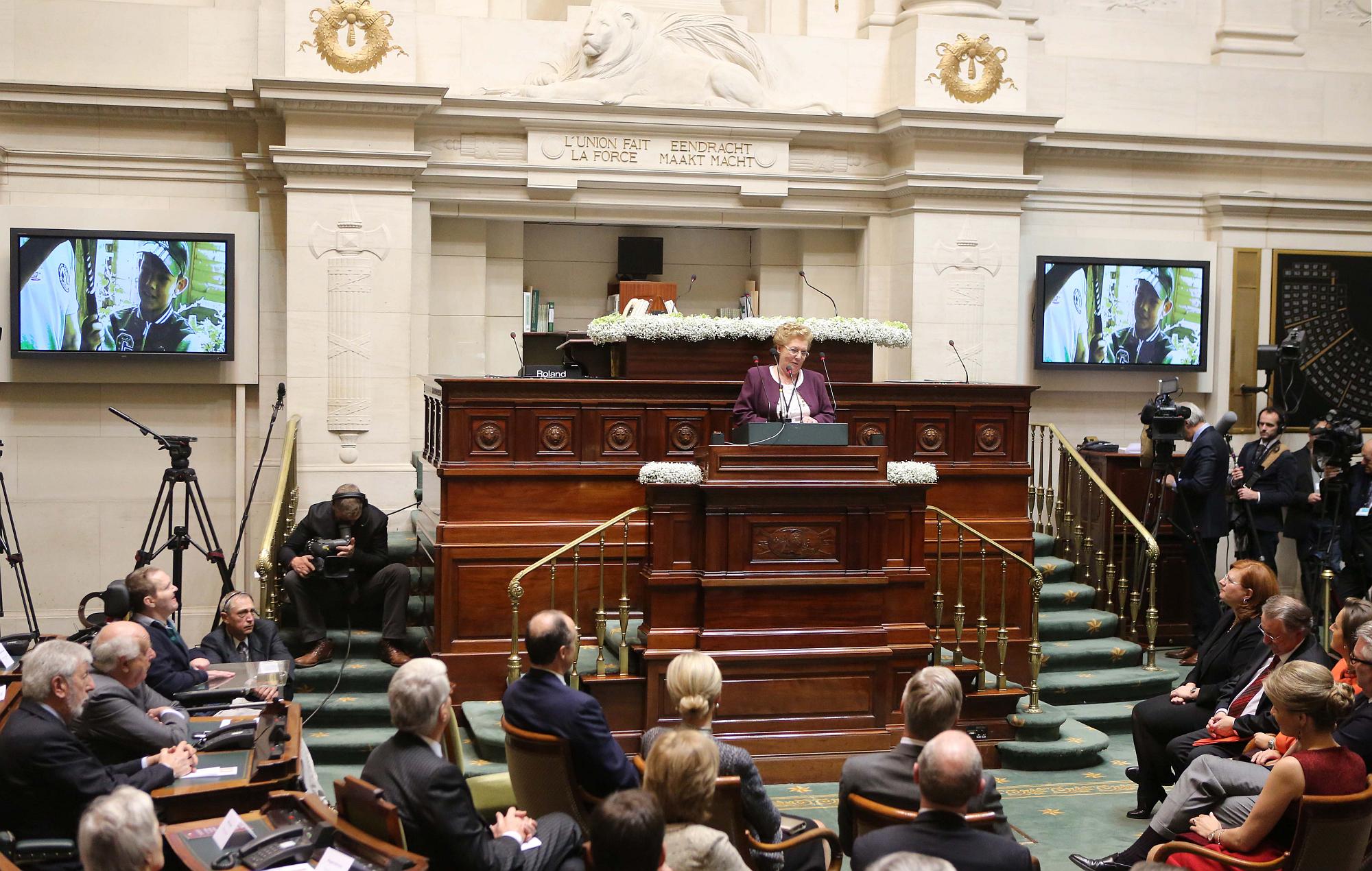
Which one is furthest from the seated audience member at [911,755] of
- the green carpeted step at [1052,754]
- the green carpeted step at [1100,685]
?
the green carpeted step at [1100,685]

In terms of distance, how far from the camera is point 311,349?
395 inches

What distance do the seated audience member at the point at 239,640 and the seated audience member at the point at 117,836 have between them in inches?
132

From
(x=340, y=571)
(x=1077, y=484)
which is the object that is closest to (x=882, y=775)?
(x=340, y=571)

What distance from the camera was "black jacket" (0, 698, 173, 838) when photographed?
438 centimetres

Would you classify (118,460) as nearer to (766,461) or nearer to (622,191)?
(622,191)

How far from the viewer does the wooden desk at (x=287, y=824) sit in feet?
12.4

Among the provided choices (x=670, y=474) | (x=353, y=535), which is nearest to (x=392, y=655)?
(x=353, y=535)

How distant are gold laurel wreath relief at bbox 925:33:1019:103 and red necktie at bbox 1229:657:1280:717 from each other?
6430 millimetres

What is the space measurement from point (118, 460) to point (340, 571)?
3.34m

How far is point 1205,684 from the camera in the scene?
255 inches

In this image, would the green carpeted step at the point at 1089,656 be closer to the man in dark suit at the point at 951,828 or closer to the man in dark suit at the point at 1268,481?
the man in dark suit at the point at 1268,481

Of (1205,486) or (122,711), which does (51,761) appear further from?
(1205,486)

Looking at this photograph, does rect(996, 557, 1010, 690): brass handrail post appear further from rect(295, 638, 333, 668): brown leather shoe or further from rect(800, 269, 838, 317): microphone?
rect(295, 638, 333, 668): brown leather shoe

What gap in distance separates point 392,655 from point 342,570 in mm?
593
